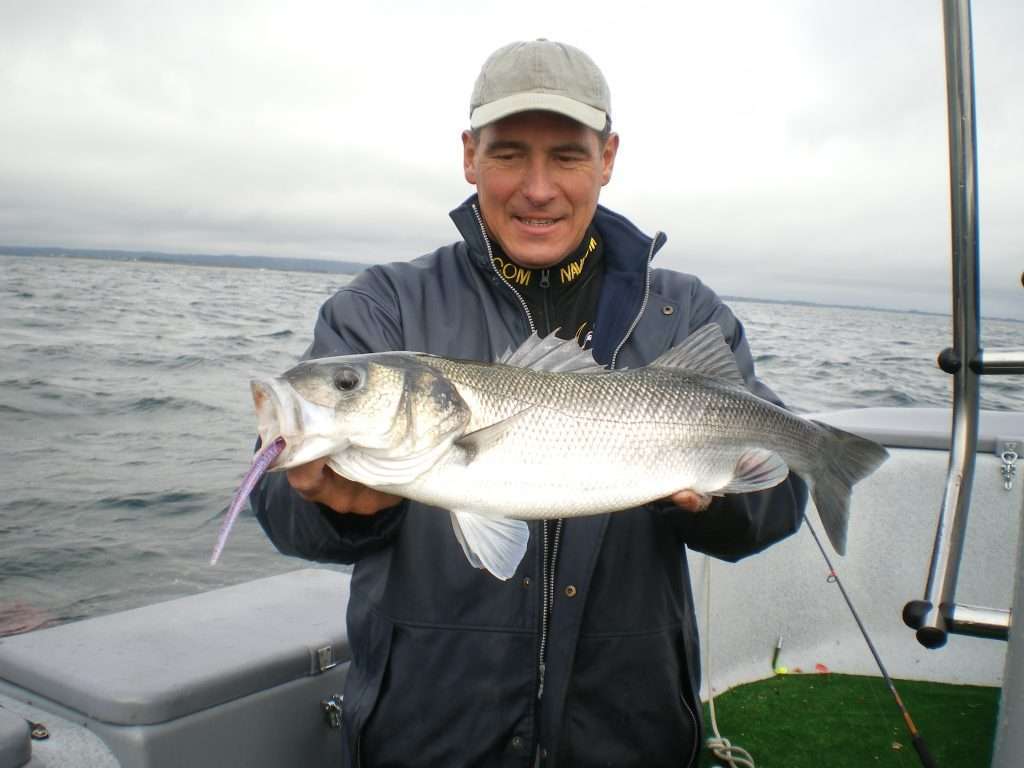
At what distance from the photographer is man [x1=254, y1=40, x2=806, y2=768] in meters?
2.94

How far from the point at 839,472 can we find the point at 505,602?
137cm

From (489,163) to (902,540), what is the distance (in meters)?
3.81

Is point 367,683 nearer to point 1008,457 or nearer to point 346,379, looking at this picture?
point 346,379

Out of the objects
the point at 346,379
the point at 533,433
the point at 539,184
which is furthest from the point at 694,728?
the point at 539,184

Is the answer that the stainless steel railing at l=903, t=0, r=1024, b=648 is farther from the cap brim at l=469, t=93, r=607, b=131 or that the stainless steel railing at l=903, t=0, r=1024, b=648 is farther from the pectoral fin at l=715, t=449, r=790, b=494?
the cap brim at l=469, t=93, r=607, b=131

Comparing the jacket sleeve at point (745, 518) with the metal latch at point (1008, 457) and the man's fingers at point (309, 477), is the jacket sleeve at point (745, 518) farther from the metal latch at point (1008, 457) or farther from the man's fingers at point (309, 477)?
the metal latch at point (1008, 457)

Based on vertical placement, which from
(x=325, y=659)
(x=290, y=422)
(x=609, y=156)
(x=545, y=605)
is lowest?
(x=325, y=659)

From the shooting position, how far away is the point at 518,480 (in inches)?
109

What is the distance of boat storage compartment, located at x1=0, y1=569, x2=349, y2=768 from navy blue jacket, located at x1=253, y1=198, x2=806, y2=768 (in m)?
0.58

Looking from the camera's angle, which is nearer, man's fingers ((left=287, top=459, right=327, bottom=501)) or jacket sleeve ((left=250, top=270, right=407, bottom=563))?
man's fingers ((left=287, top=459, right=327, bottom=501))

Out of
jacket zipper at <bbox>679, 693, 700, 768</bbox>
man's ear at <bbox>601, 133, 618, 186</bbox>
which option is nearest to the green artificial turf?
jacket zipper at <bbox>679, 693, 700, 768</bbox>

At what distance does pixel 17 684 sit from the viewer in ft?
11.0

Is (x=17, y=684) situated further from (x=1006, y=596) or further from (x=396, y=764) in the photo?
(x=1006, y=596)

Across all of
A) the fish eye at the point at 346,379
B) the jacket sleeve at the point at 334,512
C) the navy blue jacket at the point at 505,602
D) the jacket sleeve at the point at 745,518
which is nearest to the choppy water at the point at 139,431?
the jacket sleeve at the point at 745,518
